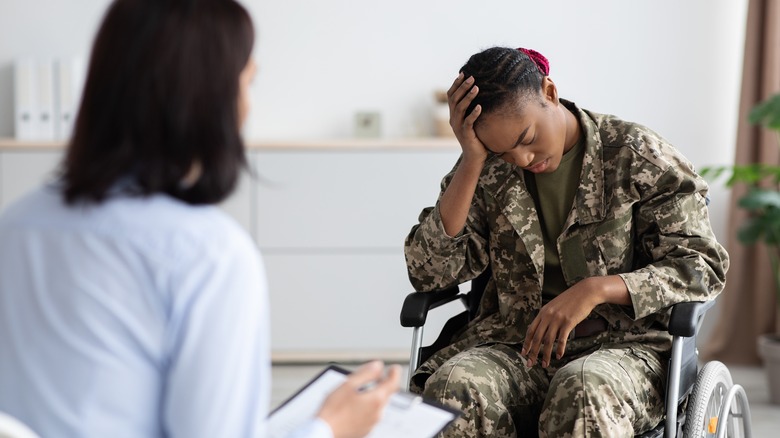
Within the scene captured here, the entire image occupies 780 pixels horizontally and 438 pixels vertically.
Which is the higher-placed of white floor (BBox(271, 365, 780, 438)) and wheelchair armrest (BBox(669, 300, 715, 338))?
wheelchair armrest (BBox(669, 300, 715, 338))

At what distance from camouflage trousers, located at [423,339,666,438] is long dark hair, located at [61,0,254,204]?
880mm

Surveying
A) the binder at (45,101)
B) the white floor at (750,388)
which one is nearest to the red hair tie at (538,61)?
the white floor at (750,388)

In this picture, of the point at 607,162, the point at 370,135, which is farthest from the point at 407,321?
the point at 370,135

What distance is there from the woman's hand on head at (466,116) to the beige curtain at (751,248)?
2435mm

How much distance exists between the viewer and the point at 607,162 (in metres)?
1.93

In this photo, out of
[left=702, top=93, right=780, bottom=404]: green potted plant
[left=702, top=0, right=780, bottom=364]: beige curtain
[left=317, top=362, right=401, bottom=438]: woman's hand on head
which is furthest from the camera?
[left=702, top=0, right=780, bottom=364]: beige curtain

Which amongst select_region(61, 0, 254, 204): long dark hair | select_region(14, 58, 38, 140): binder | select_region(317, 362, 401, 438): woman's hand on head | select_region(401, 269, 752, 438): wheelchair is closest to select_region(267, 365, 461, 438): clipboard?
select_region(317, 362, 401, 438): woman's hand on head

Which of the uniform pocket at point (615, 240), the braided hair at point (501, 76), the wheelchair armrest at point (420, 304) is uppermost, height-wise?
the braided hair at point (501, 76)

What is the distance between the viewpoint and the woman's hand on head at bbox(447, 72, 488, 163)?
5.92ft

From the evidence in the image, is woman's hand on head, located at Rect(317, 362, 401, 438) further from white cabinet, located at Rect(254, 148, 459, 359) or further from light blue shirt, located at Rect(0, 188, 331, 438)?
white cabinet, located at Rect(254, 148, 459, 359)

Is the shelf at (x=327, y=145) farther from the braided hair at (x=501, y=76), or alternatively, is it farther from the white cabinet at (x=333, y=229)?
the braided hair at (x=501, y=76)

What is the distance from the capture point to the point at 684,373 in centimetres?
182

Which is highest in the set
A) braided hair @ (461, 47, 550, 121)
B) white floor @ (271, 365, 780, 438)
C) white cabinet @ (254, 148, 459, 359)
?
braided hair @ (461, 47, 550, 121)

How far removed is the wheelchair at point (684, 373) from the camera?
5.65ft
